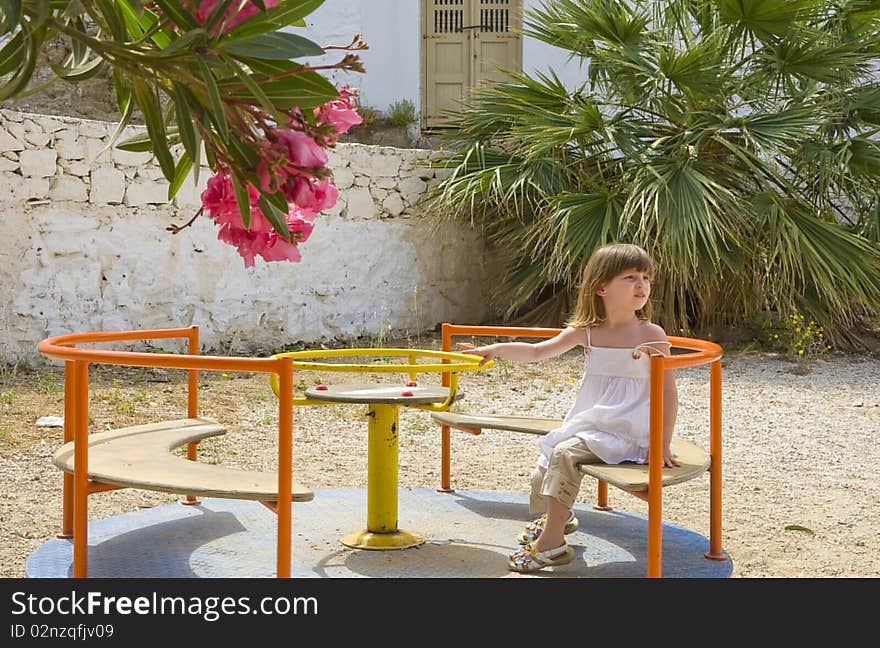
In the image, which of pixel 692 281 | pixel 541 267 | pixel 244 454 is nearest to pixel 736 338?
pixel 692 281

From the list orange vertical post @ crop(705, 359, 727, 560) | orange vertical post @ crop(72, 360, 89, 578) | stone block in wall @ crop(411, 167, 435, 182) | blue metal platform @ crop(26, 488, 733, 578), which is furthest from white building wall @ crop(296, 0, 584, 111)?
orange vertical post @ crop(72, 360, 89, 578)

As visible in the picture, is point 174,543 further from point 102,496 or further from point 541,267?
point 541,267

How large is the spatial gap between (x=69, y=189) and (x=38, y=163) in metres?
0.28

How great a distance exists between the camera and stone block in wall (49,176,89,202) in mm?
7355

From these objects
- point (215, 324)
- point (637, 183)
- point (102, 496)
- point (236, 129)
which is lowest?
point (102, 496)

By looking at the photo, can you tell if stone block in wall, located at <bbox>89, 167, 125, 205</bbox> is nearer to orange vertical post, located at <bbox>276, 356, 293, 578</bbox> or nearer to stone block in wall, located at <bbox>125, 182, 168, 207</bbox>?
stone block in wall, located at <bbox>125, 182, 168, 207</bbox>

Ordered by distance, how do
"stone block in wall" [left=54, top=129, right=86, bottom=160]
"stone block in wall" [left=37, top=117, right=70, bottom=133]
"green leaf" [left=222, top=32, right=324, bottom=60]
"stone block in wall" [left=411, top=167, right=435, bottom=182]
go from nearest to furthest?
"green leaf" [left=222, top=32, right=324, bottom=60] < "stone block in wall" [left=37, top=117, right=70, bottom=133] < "stone block in wall" [left=54, top=129, right=86, bottom=160] < "stone block in wall" [left=411, top=167, right=435, bottom=182]

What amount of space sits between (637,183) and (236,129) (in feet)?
22.9

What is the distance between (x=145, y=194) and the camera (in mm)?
7871

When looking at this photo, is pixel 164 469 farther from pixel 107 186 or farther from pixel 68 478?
pixel 107 186

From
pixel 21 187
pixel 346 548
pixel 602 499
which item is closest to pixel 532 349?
pixel 346 548

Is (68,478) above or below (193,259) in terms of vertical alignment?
below

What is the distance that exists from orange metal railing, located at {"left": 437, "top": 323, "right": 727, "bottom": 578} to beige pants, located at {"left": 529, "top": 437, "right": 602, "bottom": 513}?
256mm

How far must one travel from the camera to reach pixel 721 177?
8.43m
